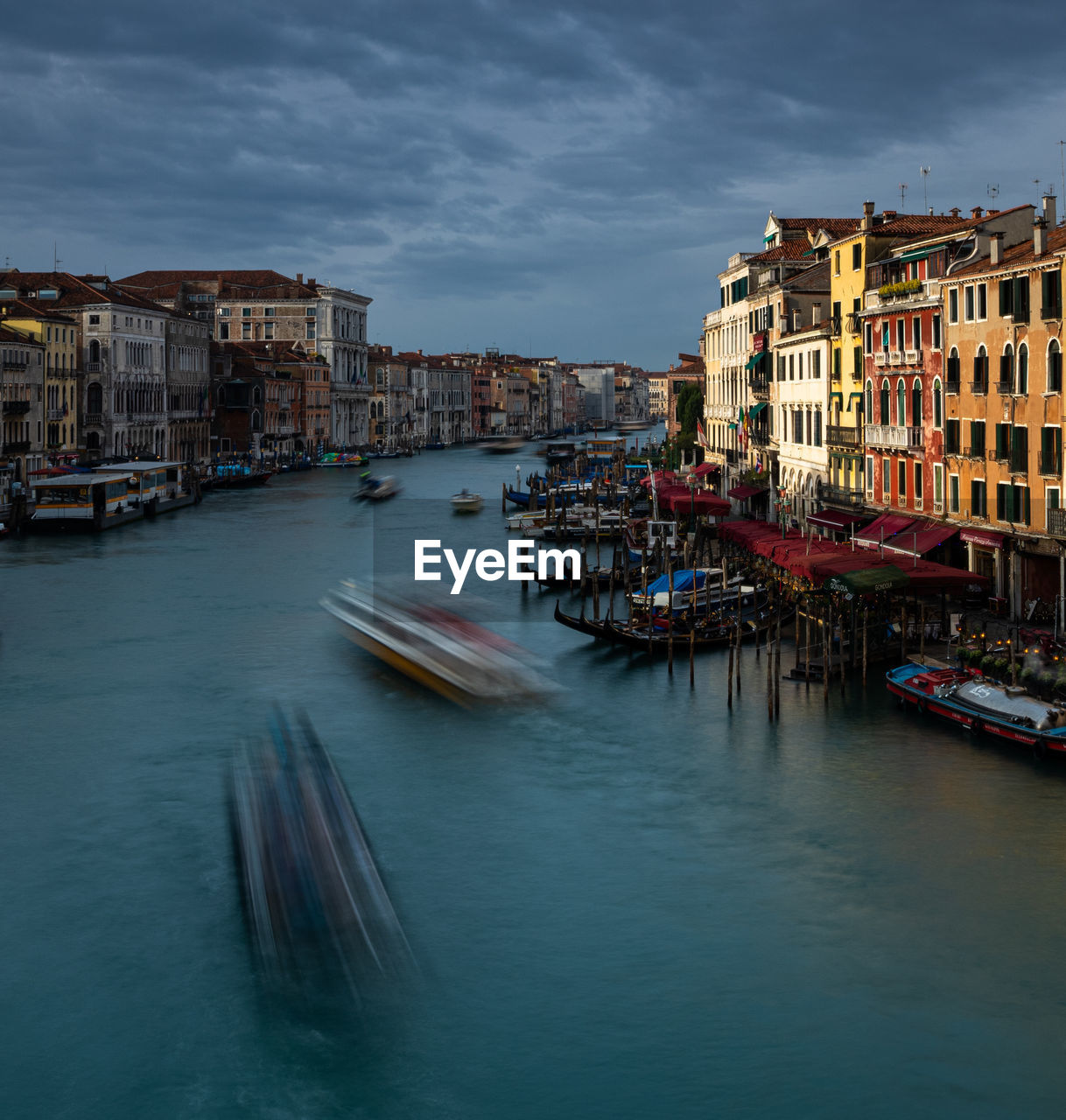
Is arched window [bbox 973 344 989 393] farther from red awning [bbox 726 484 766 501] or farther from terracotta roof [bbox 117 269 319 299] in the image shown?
terracotta roof [bbox 117 269 319 299]

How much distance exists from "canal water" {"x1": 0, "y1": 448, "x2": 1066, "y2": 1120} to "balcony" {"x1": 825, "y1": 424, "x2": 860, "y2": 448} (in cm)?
948

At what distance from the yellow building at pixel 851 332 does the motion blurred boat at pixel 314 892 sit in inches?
758

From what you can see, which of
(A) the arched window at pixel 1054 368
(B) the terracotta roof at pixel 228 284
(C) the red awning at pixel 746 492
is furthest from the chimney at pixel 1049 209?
(B) the terracotta roof at pixel 228 284

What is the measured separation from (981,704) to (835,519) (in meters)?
13.2

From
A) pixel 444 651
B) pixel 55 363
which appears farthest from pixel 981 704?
pixel 55 363

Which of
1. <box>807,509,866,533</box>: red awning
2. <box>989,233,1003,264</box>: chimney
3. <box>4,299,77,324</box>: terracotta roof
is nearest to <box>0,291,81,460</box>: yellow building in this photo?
<box>4,299,77,324</box>: terracotta roof

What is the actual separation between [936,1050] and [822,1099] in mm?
1135

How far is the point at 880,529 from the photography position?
2770cm

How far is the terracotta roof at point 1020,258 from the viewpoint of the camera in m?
23.1

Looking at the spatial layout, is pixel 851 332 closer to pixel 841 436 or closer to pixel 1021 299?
pixel 841 436

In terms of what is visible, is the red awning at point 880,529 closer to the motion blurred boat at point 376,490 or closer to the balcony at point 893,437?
the balcony at point 893,437

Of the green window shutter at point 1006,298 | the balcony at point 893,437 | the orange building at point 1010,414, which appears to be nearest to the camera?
the orange building at point 1010,414

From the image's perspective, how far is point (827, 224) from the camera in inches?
1695

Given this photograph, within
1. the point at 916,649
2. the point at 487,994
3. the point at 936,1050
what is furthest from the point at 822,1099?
the point at 916,649
